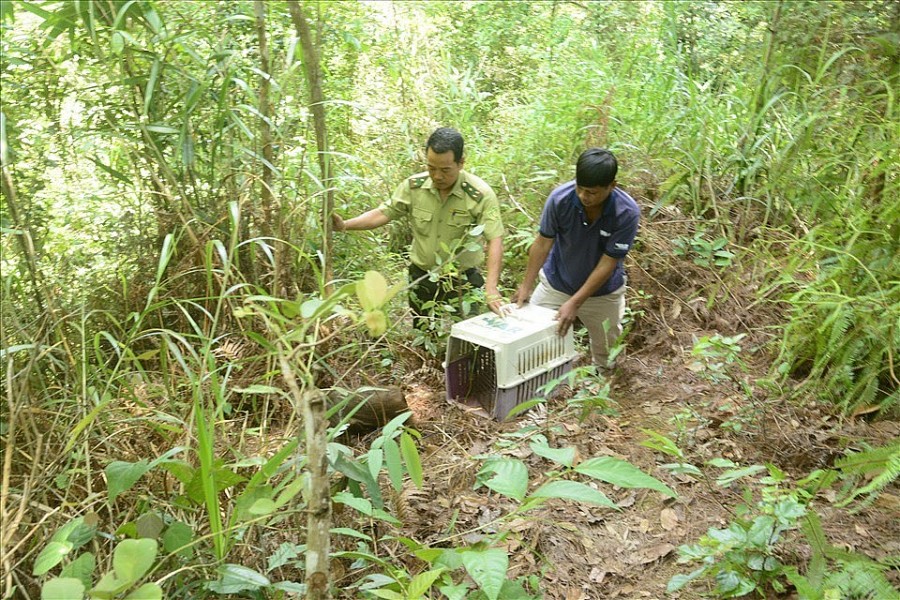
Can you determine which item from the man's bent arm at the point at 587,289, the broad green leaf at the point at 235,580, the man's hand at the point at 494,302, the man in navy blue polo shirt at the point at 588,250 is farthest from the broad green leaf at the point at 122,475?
the man's bent arm at the point at 587,289

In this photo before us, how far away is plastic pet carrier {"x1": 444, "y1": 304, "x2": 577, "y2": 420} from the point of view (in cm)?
305

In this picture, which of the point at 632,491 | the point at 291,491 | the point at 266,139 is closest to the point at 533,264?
the point at 632,491

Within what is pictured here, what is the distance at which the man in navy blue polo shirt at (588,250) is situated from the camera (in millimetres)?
3205

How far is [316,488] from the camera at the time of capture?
138 cm

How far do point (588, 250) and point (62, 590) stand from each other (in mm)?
2829

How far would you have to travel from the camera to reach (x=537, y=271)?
3693 mm

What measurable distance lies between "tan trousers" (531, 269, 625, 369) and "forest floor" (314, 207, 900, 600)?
15 cm

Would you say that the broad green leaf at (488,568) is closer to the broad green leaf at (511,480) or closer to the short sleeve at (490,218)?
the broad green leaf at (511,480)

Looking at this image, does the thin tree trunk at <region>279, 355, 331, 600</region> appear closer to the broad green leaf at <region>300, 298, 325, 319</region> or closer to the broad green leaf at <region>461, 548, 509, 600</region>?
the broad green leaf at <region>300, 298, 325, 319</region>

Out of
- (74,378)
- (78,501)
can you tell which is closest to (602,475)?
(78,501)

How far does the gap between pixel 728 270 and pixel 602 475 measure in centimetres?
280

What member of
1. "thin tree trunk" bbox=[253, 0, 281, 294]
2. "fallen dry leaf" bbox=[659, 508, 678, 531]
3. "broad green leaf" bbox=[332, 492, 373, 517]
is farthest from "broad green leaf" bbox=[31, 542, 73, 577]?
"fallen dry leaf" bbox=[659, 508, 678, 531]

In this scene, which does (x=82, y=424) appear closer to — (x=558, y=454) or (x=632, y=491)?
(x=558, y=454)

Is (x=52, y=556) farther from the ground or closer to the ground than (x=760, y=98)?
closer to the ground
